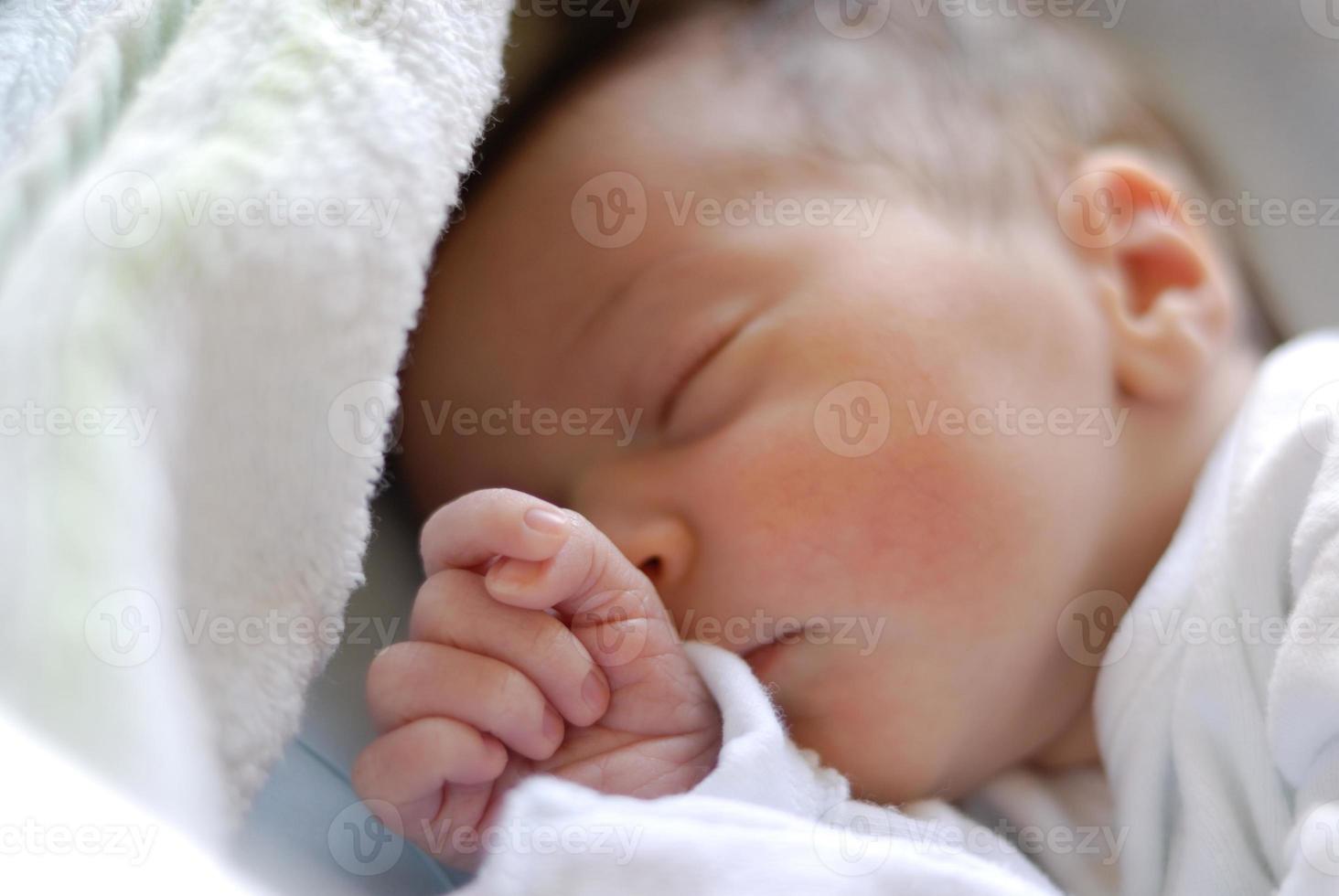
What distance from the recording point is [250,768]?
2.00ft

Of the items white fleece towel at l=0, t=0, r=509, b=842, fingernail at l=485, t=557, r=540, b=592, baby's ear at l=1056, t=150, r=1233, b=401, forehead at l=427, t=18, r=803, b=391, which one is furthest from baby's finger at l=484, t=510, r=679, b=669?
baby's ear at l=1056, t=150, r=1233, b=401

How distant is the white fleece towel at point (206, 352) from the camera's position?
0.48 meters

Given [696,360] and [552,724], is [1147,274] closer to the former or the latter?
[696,360]

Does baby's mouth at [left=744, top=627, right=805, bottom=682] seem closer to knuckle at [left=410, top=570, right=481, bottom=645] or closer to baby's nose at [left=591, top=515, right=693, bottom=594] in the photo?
baby's nose at [left=591, top=515, right=693, bottom=594]

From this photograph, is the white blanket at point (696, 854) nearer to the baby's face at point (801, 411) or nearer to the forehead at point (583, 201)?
the baby's face at point (801, 411)

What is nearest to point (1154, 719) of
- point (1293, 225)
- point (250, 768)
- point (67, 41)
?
point (250, 768)

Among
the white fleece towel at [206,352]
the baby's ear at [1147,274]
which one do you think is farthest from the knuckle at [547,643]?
the baby's ear at [1147,274]

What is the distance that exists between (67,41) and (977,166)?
703mm

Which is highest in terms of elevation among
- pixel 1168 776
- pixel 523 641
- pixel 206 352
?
pixel 206 352

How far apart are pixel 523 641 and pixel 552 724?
0.06 m

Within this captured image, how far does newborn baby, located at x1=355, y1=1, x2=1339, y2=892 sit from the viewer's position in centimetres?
73

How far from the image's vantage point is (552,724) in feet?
2.35

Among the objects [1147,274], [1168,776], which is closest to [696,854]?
[1168,776]

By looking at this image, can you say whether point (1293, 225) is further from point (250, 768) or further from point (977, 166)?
point (250, 768)
